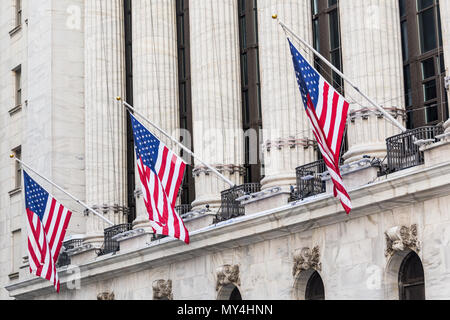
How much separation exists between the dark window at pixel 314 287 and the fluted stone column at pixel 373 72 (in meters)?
3.78

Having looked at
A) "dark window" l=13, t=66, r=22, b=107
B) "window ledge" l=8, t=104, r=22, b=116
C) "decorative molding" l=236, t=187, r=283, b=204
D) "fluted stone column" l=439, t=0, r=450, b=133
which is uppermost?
"dark window" l=13, t=66, r=22, b=107

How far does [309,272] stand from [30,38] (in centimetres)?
2403

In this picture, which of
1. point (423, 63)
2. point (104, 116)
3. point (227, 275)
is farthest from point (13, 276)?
point (423, 63)

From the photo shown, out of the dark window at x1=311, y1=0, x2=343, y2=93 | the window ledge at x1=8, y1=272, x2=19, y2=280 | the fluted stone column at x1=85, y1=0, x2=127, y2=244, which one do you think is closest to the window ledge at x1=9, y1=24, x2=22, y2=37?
the fluted stone column at x1=85, y1=0, x2=127, y2=244

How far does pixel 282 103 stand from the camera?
37.9m

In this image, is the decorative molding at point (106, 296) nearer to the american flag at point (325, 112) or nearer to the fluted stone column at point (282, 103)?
the fluted stone column at point (282, 103)

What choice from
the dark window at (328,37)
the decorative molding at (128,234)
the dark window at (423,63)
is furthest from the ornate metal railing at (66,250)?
the dark window at (423,63)

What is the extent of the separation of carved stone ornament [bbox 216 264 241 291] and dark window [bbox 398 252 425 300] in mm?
7151

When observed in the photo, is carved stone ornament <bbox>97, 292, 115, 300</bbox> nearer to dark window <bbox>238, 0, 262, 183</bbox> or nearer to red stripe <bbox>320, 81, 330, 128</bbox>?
dark window <bbox>238, 0, 262, 183</bbox>

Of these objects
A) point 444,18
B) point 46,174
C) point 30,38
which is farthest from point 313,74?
point 30,38

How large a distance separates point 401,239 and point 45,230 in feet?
52.3

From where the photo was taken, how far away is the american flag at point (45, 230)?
1674 inches

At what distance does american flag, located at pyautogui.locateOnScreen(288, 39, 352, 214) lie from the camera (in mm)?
30516
